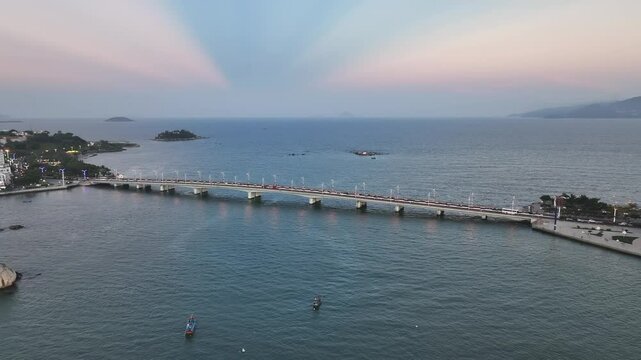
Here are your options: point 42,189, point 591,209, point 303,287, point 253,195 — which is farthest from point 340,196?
point 42,189

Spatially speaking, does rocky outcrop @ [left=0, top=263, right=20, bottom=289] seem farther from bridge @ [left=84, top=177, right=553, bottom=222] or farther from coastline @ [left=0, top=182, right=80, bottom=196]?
coastline @ [left=0, top=182, right=80, bottom=196]

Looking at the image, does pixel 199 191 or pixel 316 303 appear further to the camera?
pixel 199 191

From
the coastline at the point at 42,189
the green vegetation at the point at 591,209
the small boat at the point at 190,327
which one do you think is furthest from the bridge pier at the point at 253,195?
the small boat at the point at 190,327

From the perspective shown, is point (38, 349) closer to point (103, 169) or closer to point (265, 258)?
point (265, 258)

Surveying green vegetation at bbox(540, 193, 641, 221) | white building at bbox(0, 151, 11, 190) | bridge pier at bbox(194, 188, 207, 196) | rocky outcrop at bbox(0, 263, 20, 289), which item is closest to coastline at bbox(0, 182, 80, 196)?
white building at bbox(0, 151, 11, 190)

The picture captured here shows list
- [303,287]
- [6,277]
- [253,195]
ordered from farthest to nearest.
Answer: [253,195] < [6,277] < [303,287]

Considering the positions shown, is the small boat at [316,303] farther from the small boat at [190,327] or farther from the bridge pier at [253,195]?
the bridge pier at [253,195]

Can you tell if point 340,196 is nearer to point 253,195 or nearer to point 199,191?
point 253,195

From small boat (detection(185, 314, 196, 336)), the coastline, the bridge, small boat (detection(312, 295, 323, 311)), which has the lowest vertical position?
small boat (detection(185, 314, 196, 336))

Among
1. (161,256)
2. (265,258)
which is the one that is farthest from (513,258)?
(161,256)
